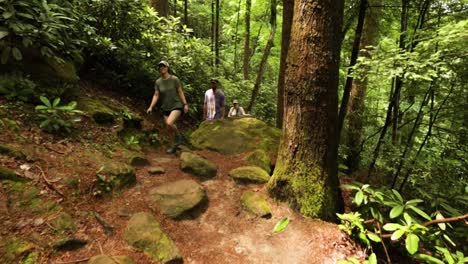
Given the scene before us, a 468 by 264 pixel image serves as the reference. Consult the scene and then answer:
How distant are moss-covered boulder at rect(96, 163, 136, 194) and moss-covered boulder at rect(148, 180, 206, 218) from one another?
409 millimetres

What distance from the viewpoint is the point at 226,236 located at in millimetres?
3658

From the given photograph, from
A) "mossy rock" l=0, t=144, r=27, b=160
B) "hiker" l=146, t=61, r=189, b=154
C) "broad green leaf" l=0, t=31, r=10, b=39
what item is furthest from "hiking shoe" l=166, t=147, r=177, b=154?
"broad green leaf" l=0, t=31, r=10, b=39

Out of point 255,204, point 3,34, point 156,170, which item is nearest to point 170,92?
point 156,170

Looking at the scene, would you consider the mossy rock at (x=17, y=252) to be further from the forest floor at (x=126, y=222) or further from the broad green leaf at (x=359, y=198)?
the broad green leaf at (x=359, y=198)

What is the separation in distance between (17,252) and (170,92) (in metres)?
4.14

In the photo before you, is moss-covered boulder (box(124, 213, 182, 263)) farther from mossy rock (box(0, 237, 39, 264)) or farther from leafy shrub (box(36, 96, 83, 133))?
leafy shrub (box(36, 96, 83, 133))

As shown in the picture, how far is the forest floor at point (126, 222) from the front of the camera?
297 cm

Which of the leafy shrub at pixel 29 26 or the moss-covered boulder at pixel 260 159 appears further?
the moss-covered boulder at pixel 260 159

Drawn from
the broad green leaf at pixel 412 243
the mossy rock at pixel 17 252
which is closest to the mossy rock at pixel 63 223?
the mossy rock at pixel 17 252

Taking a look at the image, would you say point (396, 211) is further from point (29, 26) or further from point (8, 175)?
point (29, 26)

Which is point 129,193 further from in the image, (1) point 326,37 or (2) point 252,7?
(2) point 252,7

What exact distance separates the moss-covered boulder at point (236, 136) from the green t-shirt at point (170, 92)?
942 mm

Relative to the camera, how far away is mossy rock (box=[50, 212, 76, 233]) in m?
3.01

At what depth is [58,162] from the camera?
3.89 meters
